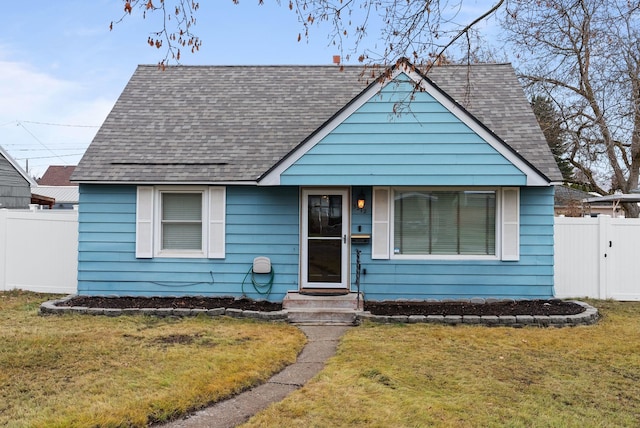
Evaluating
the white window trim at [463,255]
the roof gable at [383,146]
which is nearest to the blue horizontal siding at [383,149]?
the roof gable at [383,146]

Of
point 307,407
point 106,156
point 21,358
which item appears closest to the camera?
point 307,407

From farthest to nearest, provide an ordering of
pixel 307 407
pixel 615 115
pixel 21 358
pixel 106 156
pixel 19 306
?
1. pixel 615 115
2. pixel 106 156
3. pixel 19 306
4. pixel 21 358
5. pixel 307 407

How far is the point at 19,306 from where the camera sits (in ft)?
32.5

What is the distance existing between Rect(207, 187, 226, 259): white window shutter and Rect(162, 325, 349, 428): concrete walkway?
11.0 ft

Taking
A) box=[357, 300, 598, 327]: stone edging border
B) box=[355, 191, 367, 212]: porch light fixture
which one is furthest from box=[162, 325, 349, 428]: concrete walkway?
box=[355, 191, 367, 212]: porch light fixture

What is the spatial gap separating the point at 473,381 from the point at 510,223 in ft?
16.2

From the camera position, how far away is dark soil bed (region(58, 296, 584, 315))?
9.08 m

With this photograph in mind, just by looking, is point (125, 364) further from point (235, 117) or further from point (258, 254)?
point (235, 117)

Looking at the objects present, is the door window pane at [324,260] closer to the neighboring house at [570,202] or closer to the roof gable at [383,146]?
the roof gable at [383,146]

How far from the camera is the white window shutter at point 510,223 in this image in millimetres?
9898

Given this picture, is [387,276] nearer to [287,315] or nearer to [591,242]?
[287,315]

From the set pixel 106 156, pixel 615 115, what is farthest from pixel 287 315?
pixel 615 115

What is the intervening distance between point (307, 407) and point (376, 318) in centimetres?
394

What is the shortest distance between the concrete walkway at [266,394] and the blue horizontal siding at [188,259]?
9.65 ft
